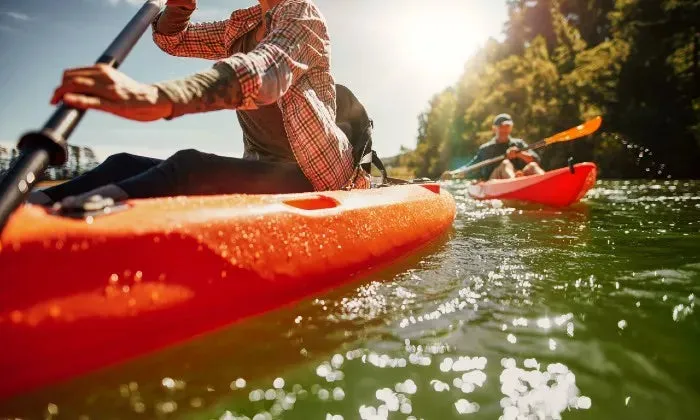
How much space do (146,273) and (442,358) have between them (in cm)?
104

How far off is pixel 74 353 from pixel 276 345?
0.64 meters

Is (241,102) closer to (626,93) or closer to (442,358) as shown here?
(442,358)

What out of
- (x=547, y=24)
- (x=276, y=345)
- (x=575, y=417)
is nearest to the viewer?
(x=575, y=417)

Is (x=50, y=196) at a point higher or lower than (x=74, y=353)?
higher

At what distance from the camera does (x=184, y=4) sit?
9.57 feet

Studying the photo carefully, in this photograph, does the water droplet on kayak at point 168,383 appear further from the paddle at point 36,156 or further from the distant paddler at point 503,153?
the distant paddler at point 503,153

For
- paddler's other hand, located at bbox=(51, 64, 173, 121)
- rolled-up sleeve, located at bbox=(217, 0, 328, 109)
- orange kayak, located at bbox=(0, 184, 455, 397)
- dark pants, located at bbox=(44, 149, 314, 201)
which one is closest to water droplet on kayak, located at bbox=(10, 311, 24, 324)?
orange kayak, located at bbox=(0, 184, 455, 397)

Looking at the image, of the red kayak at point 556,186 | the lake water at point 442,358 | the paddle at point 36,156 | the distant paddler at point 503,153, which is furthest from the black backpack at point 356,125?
the distant paddler at point 503,153

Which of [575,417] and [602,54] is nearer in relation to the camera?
[575,417]

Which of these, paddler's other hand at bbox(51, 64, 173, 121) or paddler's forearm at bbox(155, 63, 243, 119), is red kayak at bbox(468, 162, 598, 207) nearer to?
paddler's forearm at bbox(155, 63, 243, 119)

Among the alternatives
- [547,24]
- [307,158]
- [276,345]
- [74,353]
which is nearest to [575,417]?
[276,345]

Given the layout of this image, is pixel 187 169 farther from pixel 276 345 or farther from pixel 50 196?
pixel 276 345

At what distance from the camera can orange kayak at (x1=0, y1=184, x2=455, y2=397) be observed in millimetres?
1248

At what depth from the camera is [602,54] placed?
2198 centimetres
